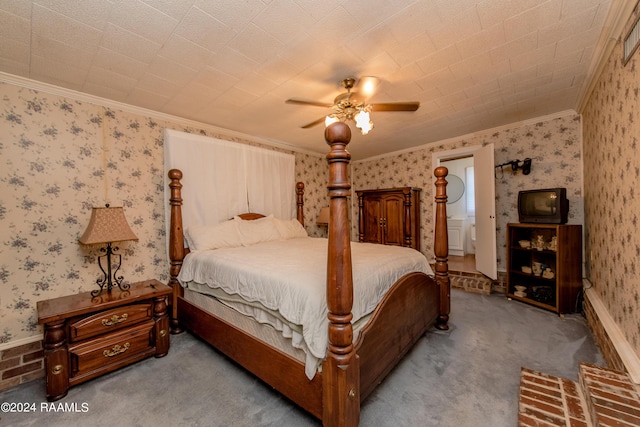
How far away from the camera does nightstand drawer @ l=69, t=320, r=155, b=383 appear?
1.75 meters

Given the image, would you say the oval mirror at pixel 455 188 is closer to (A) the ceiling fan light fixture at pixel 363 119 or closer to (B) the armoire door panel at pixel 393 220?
(B) the armoire door panel at pixel 393 220

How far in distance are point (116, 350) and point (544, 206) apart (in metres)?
4.38

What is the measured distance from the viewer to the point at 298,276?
154 centimetres

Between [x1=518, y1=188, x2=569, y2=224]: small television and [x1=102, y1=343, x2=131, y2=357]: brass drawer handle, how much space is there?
4.24 meters

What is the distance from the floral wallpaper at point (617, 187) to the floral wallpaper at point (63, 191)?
12.5 ft

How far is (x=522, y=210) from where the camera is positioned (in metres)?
3.09

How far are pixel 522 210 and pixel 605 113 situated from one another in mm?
1304

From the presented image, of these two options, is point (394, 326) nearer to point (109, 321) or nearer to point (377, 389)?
point (377, 389)

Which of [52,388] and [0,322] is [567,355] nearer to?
[52,388]

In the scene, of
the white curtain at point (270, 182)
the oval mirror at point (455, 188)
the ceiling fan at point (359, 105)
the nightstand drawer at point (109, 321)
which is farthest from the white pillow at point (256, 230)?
the oval mirror at point (455, 188)

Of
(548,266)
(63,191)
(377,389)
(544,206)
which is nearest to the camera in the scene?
(377,389)

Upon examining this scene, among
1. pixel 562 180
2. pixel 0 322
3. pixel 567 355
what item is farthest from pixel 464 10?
pixel 0 322

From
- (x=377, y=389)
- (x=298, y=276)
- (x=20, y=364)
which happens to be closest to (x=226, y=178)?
(x=298, y=276)

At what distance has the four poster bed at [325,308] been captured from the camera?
3.98 feet
